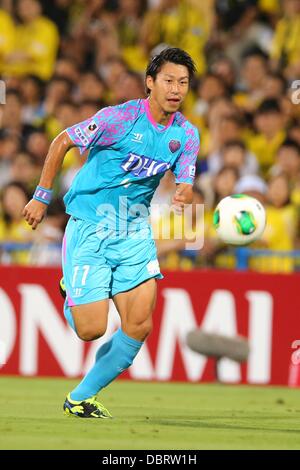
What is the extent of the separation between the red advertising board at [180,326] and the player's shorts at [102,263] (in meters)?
4.04

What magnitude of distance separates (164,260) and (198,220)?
66 centimetres

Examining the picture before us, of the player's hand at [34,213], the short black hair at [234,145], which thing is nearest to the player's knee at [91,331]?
the player's hand at [34,213]

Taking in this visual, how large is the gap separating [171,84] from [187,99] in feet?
21.7

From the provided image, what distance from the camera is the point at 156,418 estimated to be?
8.18 m

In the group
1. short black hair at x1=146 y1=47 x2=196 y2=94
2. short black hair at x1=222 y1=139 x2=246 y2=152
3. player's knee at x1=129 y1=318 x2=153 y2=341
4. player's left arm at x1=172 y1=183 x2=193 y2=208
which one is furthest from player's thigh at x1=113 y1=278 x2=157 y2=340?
short black hair at x1=222 y1=139 x2=246 y2=152

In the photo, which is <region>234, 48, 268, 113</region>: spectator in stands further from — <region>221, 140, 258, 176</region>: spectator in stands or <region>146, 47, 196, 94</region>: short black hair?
<region>146, 47, 196, 94</region>: short black hair

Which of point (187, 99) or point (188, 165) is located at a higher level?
point (187, 99)

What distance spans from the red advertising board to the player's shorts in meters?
4.04

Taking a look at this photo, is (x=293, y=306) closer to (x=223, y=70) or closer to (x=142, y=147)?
(x=223, y=70)

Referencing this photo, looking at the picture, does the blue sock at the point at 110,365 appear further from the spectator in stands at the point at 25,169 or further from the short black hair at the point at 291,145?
the spectator in stands at the point at 25,169

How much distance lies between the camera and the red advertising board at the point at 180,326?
11812 millimetres

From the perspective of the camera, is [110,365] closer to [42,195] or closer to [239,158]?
[42,195]

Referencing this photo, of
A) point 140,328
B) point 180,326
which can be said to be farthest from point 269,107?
point 140,328

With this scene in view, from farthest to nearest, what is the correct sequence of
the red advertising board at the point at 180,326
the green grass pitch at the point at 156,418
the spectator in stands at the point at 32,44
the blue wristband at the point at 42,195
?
the spectator in stands at the point at 32,44, the red advertising board at the point at 180,326, the blue wristband at the point at 42,195, the green grass pitch at the point at 156,418
